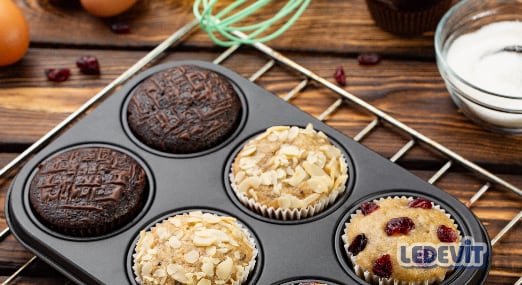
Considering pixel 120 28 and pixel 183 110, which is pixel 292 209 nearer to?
pixel 183 110

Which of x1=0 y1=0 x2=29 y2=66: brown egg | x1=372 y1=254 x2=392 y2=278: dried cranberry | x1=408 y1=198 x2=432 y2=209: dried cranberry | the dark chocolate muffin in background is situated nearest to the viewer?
x1=372 y1=254 x2=392 y2=278: dried cranberry

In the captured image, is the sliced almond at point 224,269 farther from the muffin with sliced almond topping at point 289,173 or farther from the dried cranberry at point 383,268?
the dried cranberry at point 383,268

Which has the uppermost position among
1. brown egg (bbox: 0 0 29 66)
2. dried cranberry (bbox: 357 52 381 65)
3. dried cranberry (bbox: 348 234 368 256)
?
brown egg (bbox: 0 0 29 66)

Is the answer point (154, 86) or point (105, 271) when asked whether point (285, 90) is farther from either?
point (105, 271)

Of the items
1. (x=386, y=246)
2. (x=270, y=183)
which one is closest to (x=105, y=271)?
(x=270, y=183)

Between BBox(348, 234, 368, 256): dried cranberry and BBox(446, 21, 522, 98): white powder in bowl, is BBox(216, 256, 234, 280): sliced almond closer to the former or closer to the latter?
BBox(348, 234, 368, 256): dried cranberry

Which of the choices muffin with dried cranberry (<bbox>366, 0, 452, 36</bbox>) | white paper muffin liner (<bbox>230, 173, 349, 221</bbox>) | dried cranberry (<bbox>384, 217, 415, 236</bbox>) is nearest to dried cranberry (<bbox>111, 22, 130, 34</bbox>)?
muffin with dried cranberry (<bbox>366, 0, 452, 36</bbox>)
